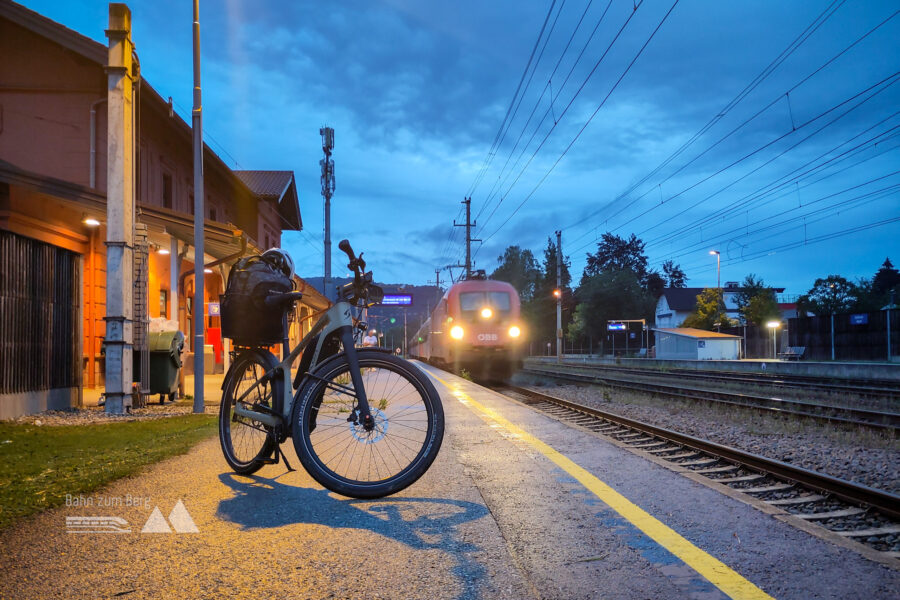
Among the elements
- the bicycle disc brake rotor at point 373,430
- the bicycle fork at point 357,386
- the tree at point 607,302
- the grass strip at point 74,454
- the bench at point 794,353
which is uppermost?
the tree at point 607,302

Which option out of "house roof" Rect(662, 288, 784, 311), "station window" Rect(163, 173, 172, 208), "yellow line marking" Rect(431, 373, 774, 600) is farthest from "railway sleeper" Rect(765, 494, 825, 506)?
"house roof" Rect(662, 288, 784, 311)

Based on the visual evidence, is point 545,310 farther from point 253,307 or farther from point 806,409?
point 253,307

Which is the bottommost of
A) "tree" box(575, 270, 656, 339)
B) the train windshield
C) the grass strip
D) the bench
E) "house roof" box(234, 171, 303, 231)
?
the bench

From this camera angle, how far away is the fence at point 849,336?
30.2 meters

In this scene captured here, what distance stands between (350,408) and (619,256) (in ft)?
349

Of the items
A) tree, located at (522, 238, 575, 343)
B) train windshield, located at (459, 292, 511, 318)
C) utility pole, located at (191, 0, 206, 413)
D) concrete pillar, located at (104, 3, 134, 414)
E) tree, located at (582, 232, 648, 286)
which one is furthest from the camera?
tree, located at (582, 232, 648, 286)

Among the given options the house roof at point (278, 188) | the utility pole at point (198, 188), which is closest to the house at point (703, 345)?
the house roof at point (278, 188)

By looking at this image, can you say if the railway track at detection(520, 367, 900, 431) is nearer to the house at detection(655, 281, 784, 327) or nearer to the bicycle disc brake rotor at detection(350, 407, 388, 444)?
the bicycle disc brake rotor at detection(350, 407, 388, 444)

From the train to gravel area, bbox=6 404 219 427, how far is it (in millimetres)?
9594

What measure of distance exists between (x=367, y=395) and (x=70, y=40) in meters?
17.1

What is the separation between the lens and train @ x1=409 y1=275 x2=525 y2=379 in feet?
62.7

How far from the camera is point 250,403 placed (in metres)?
4.03

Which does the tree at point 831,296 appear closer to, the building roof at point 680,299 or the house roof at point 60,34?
the building roof at point 680,299

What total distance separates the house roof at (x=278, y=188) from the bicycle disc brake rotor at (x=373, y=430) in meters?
27.6
